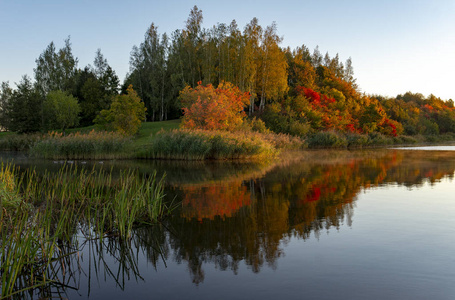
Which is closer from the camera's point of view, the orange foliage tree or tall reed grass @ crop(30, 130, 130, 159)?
tall reed grass @ crop(30, 130, 130, 159)

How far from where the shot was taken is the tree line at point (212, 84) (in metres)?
51.1

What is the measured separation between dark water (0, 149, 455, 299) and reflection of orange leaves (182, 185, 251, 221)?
54mm

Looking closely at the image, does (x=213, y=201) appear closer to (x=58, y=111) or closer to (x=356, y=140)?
(x=356, y=140)

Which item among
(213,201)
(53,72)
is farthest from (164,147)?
(53,72)

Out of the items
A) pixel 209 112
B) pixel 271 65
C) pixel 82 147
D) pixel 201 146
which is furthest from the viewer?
pixel 271 65

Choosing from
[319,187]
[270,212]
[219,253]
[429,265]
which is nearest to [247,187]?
[319,187]

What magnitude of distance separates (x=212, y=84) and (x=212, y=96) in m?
17.2

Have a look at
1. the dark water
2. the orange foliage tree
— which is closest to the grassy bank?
the orange foliage tree

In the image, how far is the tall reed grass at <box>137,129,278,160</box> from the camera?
1070 inches

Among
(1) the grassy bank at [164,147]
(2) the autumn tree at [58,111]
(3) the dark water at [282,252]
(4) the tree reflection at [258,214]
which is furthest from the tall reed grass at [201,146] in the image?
(2) the autumn tree at [58,111]

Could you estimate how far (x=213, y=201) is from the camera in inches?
472

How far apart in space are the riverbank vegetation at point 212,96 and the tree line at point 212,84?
155 millimetres

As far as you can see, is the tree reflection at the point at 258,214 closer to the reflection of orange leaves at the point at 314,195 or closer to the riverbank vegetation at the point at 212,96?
the reflection of orange leaves at the point at 314,195

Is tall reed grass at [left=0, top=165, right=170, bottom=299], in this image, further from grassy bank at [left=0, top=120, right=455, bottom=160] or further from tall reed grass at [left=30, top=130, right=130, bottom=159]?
tall reed grass at [left=30, top=130, right=130, bottom=159]
